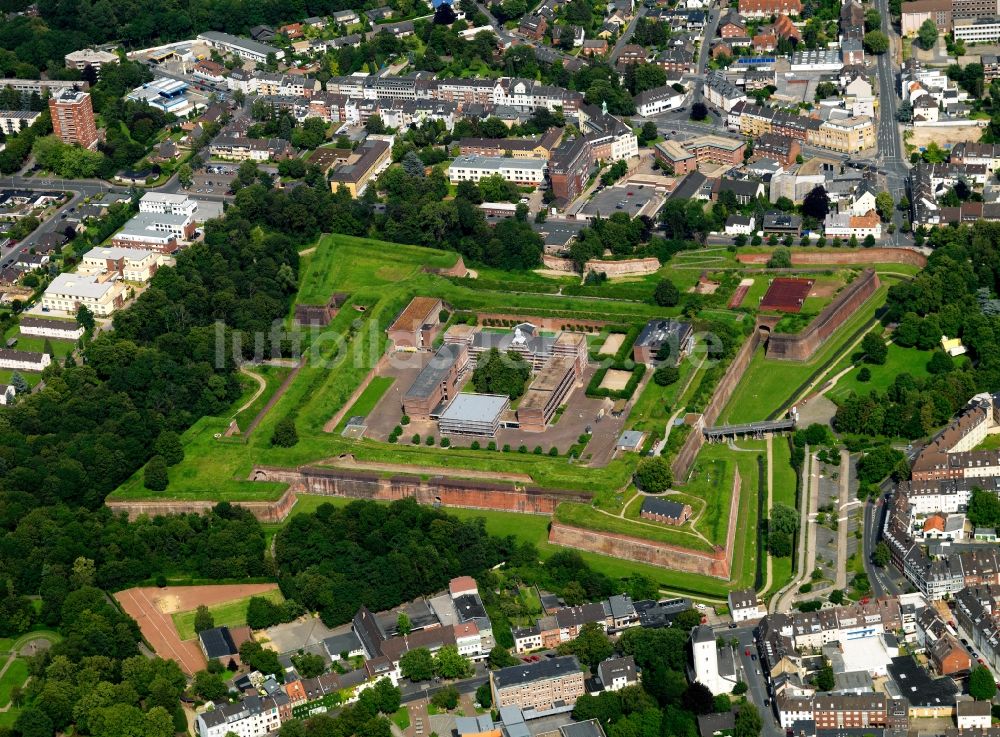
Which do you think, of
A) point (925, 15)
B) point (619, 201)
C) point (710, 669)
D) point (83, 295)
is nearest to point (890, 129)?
point (925, 15)

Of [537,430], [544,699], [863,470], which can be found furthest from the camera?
[537,430]

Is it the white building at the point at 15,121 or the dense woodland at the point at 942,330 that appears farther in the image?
the white building at the point at 15,121

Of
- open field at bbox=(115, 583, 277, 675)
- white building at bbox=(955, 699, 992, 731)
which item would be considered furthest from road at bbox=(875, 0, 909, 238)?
open field at bbox=(115, 583, 277, 675)

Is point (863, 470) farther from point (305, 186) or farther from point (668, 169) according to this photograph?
point (305, 186)

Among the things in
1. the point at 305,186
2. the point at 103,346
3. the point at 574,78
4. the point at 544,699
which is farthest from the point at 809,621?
the point at 574,78

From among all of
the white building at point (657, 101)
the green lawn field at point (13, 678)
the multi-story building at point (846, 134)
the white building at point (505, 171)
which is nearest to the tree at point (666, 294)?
the white building at point (505, 171)

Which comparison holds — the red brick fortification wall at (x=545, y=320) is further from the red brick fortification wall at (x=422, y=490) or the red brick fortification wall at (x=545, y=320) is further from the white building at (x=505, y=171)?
the white building at (x=505, y=171)

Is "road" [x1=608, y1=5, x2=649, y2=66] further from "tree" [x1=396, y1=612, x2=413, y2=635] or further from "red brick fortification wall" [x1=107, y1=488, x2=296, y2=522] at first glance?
"tree" [x1=396, y1=612, x2=413, y2=635]
